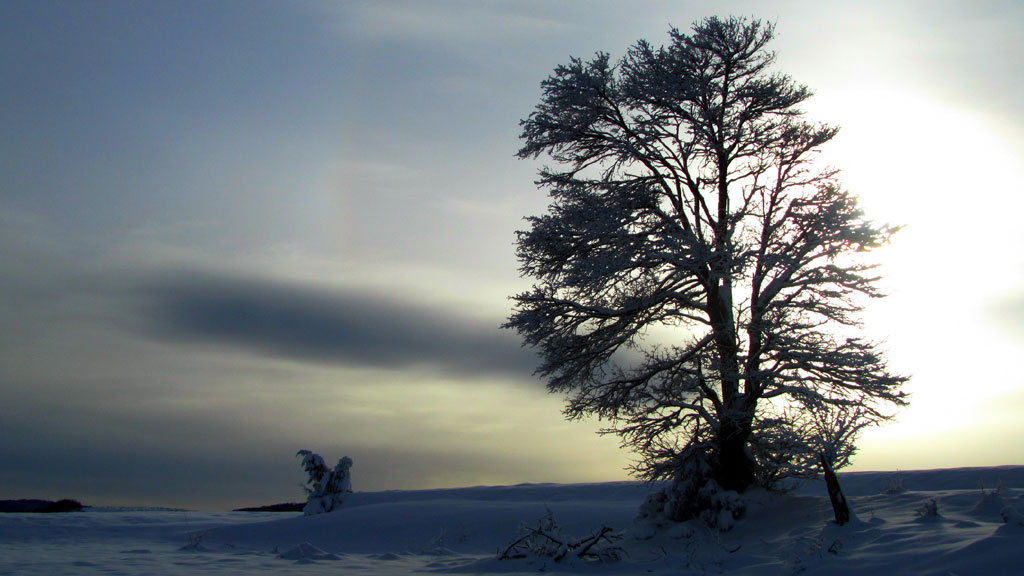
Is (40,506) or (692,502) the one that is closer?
(692,502)

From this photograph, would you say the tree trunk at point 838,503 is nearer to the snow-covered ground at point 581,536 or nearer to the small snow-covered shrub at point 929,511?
the snow-covered ground at point 581,536

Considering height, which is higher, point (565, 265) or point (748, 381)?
point (565, 265)

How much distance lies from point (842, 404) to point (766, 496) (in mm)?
2138

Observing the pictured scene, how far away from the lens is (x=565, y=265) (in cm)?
1515

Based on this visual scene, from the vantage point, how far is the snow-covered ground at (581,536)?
8.54 metres

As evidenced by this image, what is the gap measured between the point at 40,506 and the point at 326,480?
11.5 meters

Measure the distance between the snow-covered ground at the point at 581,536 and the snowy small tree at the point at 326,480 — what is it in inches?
102

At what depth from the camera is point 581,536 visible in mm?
14109

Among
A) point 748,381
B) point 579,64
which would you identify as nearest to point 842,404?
point 748,381

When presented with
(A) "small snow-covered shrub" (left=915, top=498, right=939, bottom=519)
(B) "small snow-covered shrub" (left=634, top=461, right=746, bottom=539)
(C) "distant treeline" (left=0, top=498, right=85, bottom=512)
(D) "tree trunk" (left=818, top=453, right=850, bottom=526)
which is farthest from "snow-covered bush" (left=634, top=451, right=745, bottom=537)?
(C) "distant treeline" (left=0, top=498, right=85, bottom=512)

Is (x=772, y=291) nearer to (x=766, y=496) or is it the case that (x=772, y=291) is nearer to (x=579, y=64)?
(x=766, y=496)

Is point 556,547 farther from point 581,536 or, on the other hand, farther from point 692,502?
point 692,502

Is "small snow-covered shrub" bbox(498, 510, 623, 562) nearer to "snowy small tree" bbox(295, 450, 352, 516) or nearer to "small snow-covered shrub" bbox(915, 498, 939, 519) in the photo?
"small snow-covered shrub" bbox(915, 498, 939, 519)

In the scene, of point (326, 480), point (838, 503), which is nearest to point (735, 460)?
point (838, 503)
